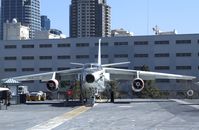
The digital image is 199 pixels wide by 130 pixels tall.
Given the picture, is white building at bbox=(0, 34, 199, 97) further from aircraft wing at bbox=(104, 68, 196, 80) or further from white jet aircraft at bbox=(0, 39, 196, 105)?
white jet aircraft at bbox=(0, 39, 196, 105)

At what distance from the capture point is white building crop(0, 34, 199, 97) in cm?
12050

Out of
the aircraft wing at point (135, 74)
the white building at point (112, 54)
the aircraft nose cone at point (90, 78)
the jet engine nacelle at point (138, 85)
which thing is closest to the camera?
the aircraft nose cone at point (90, 78)

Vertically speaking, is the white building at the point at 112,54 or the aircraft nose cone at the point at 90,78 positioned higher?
the white building at the point at 112,54

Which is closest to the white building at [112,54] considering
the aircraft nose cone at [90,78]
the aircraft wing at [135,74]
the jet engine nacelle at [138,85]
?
the aircraft wing at [135,74]

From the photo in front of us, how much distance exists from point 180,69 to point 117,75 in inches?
2699

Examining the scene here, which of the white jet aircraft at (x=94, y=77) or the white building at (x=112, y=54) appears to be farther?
the white building at (x=112, y=54)

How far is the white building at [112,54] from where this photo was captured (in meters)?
120

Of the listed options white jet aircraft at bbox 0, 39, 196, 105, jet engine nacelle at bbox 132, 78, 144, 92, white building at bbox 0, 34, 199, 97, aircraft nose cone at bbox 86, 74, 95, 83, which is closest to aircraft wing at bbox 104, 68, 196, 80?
white jet aircraft at bbox 0, 39, 196, 105

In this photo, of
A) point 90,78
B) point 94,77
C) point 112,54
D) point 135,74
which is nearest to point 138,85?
point 135,74

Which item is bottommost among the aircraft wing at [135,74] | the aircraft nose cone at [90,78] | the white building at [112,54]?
the aircraft nose cone at [90,78]

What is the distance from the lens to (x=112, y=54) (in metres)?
124

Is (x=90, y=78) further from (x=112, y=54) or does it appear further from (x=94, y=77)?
(x=112, y=54)

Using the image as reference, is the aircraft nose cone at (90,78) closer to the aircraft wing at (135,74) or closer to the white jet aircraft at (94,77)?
the white jet aircraft at (94,77)

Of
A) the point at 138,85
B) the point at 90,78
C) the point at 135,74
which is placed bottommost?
the point at 138,85
